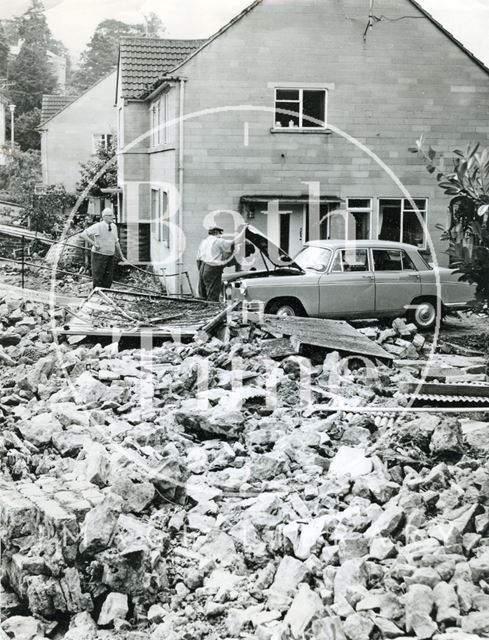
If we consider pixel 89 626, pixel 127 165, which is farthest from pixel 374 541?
pixel 127 165

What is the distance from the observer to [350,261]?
1620 cm

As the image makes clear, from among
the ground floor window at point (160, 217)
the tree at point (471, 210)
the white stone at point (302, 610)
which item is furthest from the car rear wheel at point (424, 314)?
the white stone at point (302, 610)

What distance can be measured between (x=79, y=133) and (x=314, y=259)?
75.6ft

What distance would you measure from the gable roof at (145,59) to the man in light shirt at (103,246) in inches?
365

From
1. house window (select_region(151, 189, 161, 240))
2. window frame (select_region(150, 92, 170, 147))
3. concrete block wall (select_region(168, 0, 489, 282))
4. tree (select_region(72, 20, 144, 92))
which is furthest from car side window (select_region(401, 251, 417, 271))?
tree (select_region(72, 20, 144, 92))

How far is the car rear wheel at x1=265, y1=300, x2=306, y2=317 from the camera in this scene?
1561 cm

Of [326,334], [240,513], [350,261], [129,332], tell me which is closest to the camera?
[240,513]

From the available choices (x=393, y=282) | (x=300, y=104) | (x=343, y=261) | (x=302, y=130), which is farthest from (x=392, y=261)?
(x=300, y=104)

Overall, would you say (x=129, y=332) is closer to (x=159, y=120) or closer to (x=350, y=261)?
(x=350, y=261)

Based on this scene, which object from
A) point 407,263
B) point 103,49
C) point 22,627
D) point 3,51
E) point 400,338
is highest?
point 103,49

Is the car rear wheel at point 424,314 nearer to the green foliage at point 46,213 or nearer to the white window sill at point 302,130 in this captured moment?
the white window sill at point 302,130

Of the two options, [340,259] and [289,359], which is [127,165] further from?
[289,359]

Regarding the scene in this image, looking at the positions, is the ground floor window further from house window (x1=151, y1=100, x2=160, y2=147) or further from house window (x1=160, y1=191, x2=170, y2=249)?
house window (x1=151, y1=100, x2=160, y2=147)

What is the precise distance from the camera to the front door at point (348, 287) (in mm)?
15922
